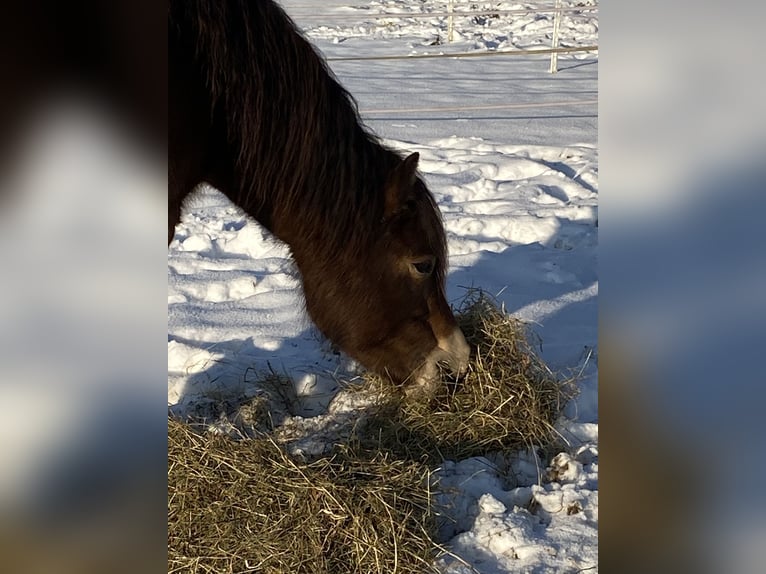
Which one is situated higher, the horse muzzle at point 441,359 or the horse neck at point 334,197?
the horse neck at point 334,197

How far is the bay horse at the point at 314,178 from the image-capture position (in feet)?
6.44

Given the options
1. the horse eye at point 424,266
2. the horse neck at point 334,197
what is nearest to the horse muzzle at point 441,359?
the horse eye at point 424,266

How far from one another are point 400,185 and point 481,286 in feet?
5.04

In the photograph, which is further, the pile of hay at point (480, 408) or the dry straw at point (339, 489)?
the pile of hay at point (480, 408)

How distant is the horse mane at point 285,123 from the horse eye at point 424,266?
184 millimetres

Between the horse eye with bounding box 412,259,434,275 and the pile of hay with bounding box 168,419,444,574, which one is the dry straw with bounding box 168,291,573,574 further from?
the horse eye with bounding box 412,259,434,275

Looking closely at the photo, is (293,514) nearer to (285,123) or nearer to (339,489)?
(339,489)

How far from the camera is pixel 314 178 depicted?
7.67 feet

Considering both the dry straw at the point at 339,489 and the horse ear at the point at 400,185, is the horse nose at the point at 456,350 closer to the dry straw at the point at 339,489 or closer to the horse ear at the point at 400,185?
the dry straw at the point at 339,489

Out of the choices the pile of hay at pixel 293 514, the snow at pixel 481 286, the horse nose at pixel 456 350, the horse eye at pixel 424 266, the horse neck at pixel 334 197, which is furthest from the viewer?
the horse nose at pixel 456 350

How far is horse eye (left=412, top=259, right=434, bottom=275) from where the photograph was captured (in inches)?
99.6

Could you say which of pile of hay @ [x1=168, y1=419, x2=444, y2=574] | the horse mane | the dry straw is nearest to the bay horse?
the horse mane
